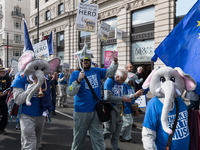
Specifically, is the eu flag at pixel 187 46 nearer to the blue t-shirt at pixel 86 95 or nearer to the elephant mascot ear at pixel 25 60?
the blue t-shirt at pixel 86 95

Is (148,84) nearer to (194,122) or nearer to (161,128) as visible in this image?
(161,128)

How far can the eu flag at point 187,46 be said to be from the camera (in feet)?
7.32

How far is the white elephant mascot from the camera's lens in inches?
73.8

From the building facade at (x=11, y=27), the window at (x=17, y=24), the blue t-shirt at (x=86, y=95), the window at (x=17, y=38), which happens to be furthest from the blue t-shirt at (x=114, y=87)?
the window at (x=17, y=24)

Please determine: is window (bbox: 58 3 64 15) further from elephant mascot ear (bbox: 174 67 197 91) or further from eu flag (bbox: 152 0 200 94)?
elephant mascot ear (bbox: 174 67 197 91)

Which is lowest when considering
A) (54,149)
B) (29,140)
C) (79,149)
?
(54,149)

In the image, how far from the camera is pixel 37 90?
2.95 m

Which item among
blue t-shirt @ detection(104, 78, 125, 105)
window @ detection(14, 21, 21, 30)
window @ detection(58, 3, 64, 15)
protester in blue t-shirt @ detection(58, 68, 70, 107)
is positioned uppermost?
window @ detection(14, 21, 21, 30)

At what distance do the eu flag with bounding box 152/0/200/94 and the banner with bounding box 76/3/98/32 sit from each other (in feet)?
6.35

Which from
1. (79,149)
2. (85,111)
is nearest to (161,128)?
(85,111)

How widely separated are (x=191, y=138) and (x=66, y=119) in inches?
211

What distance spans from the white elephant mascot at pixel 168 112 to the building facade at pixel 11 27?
1820 inches

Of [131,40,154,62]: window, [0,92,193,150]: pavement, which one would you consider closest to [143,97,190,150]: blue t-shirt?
[0,92,193,150]: pavement

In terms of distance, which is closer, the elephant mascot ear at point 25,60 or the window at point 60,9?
the elephant mascot ear at point 25,60
